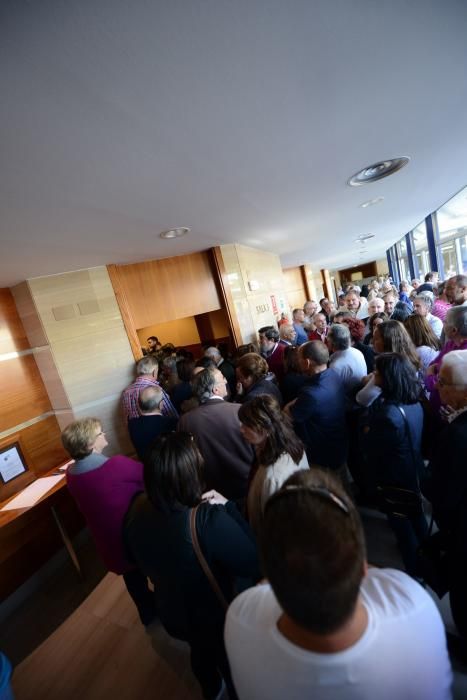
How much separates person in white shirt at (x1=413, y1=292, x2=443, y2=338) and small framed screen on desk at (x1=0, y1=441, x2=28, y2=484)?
4.33m

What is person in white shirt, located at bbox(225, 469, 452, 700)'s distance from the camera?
564 mm

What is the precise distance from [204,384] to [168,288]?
2.47 m

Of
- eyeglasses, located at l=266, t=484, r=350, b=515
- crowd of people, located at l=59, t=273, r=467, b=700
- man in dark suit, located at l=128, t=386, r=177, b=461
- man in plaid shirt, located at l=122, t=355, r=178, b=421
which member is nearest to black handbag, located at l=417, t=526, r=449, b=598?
crowd of people, located at l=59, t=273, r=467, b=700

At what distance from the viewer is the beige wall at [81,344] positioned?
3.51 meters

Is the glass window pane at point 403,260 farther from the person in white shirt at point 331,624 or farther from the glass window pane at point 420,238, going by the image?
the person in white shirt at point 331,624

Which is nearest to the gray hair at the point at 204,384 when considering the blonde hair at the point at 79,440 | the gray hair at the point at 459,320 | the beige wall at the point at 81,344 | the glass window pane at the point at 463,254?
the blonde hair at the point at 79,440

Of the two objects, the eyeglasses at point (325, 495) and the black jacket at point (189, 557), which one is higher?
the eyeglasses at point (325, 495)

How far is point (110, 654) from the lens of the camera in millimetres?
1943

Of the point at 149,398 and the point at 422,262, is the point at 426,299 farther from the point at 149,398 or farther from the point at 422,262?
the point at 422,262

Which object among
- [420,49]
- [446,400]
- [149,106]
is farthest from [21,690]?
[420,49]

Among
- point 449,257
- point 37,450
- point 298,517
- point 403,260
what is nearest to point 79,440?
point 298,517

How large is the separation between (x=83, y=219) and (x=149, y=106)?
1213 millimetres

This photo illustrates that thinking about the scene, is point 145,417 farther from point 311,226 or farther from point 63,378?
point 311,226

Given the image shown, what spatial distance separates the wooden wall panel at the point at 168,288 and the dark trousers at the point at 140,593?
2.87 meters
